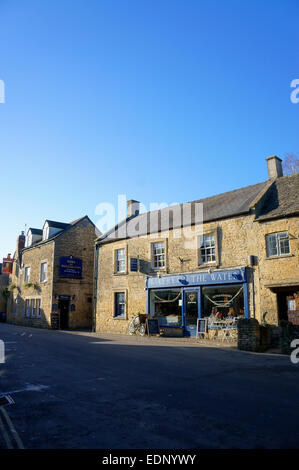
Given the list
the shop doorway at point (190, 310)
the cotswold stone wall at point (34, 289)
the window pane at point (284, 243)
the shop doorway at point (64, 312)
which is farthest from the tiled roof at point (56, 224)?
the window pane at point (284, 243)

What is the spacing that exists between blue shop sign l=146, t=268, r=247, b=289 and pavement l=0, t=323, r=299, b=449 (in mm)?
6947

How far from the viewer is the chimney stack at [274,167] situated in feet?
63.0

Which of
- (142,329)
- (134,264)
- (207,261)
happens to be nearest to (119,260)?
(134,264)

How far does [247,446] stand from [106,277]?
2072cm

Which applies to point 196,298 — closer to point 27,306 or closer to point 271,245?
point 271,245

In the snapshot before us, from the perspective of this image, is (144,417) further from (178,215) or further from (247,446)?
(178,215)

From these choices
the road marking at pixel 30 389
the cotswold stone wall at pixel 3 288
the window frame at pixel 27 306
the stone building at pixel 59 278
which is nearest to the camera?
the road marking at pixel 30 389

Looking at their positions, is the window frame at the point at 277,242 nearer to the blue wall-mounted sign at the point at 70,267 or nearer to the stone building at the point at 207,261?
the stone building at the point at 207,261

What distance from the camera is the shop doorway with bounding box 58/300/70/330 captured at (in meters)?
27.9

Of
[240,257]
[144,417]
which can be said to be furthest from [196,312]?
[144,417]

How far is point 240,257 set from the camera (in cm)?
1705

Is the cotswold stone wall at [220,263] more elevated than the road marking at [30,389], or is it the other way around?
the cotswold stone wall at [220,263]

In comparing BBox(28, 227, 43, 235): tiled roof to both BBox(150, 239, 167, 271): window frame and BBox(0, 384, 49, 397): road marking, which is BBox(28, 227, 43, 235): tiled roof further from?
BBox(0, 384, 49, 397): road marking

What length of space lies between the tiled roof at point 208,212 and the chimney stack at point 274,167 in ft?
2.22
